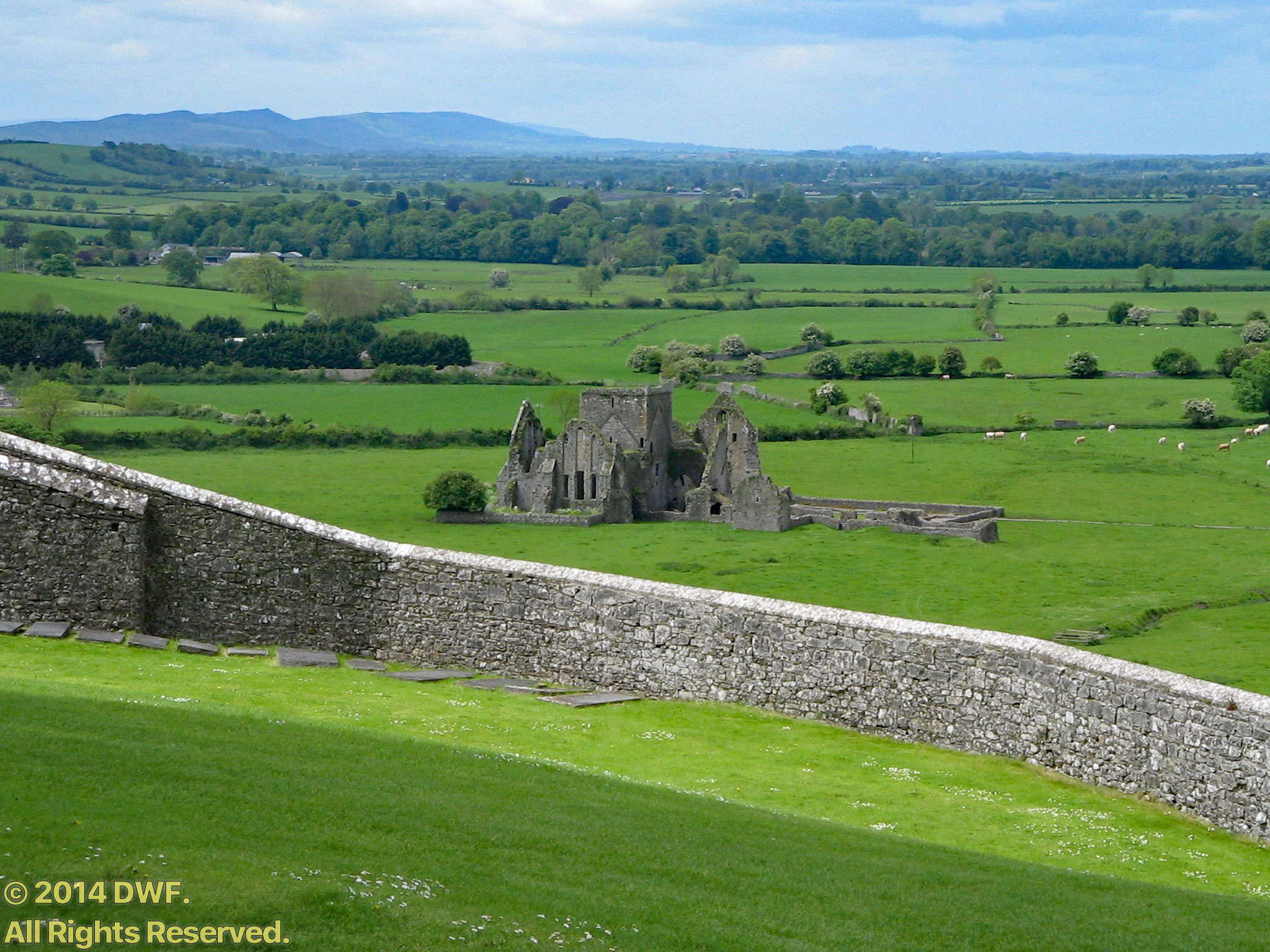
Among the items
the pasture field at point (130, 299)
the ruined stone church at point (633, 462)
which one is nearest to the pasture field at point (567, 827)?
the ruined stone church at point (633, 462)

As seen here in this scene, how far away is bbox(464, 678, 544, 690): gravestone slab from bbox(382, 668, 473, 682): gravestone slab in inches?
11.5

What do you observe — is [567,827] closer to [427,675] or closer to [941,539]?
[427,675]

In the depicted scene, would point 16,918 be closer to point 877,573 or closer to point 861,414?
point 877,573

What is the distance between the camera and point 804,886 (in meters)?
11.5

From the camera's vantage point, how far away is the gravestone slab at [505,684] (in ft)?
64.0

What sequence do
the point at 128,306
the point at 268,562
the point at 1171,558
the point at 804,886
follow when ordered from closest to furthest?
the point at 804,886 < the point at 268,562 < the point at 1171,558 < the point at 128,306

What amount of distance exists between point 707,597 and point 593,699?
6.17 ft

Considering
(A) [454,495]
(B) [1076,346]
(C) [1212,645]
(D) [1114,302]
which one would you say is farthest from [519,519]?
(D) [1114,302]

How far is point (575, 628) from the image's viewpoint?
20.0m

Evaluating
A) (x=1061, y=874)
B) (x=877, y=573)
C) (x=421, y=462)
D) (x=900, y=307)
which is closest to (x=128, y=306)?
(x=421, y=462)

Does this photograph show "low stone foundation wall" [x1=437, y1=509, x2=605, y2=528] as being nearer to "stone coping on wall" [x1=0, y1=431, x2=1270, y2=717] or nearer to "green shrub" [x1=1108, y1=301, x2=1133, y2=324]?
"stone coping on wall" [x1=0, y1=431, x2=1270, y2=717]

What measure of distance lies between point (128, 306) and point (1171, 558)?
99720mm

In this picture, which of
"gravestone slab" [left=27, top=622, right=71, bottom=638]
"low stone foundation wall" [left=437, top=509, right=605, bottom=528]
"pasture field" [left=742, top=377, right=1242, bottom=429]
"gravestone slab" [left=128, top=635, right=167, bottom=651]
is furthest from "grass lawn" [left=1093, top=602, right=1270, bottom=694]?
"pasture field" [left=742, top=377, right=1242, bottom=429]

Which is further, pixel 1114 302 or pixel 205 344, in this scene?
pixel 1114 302
